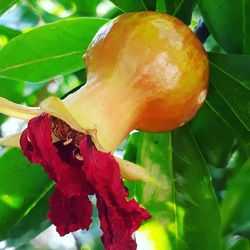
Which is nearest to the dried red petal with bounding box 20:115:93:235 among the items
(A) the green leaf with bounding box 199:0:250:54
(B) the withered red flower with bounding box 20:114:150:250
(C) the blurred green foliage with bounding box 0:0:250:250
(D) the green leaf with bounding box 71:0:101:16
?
(B) the withered red flower with bounding box 20:114:150:250

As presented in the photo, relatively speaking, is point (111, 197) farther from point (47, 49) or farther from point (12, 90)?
point (12, 90)

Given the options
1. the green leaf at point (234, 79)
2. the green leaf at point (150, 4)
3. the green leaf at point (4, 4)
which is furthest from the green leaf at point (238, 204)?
the green leaf at point (4, 4)

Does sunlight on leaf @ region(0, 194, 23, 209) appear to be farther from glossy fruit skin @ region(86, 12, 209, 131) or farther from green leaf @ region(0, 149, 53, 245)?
glossy fruit skin @ region(86, 12, 209, 131)

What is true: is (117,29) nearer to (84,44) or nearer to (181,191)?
(84,44)

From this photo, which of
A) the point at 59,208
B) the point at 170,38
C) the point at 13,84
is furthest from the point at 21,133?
the point at 13,84

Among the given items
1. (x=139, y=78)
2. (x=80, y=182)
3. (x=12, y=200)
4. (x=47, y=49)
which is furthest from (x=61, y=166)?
(x=12, y=200)
